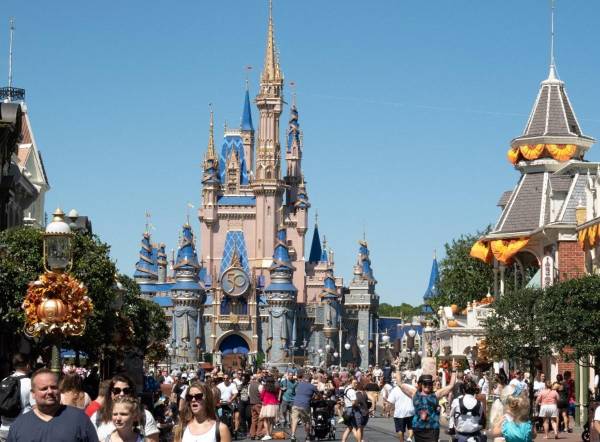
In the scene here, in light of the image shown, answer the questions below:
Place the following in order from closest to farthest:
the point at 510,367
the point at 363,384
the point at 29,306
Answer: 1. the point at 29,306
2. the point at 363,384
3. the point at 510,367

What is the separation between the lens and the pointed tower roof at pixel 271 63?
175 meters

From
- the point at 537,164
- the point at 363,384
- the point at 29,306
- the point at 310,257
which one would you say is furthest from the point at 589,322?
the point at 310,257

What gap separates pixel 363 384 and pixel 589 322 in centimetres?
896

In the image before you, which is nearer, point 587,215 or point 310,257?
point 587,215

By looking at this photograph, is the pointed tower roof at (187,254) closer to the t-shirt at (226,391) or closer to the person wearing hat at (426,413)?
the t-shirt at (226,391)

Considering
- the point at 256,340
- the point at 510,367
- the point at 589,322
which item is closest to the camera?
the point at 589,322

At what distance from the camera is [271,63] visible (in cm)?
17600

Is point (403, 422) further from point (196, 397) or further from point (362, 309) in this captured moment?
point (362, 309)

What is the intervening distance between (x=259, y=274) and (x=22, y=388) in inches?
6051

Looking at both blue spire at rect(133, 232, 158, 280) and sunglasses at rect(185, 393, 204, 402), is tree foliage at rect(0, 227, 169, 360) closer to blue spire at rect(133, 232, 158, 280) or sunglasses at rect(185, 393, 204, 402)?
sunglasses at rect(185, 393, 204, 402)

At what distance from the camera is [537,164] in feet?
186

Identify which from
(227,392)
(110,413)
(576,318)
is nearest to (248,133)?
(576,318)

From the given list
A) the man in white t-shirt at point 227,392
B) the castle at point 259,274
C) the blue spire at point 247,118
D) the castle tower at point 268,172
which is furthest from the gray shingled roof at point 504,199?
the blue spire at point 247,118

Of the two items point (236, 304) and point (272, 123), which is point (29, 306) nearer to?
point (236, 304)
